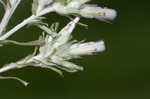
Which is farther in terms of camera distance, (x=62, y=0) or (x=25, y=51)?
(x=25, y=51)

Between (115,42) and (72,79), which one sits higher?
(115,42)

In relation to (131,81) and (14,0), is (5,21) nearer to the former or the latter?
(14,0)

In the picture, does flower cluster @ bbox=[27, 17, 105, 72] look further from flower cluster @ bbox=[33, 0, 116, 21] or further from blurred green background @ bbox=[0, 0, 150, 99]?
blurred green background @ bbox=[0, 0, 150, 99]

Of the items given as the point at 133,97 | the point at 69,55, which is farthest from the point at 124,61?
the point at 69,55

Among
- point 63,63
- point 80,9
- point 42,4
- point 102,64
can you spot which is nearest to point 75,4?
point 80,9

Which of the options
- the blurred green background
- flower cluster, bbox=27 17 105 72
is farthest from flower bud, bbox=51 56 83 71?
the blurred green background

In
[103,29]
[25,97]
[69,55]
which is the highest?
[103,29]

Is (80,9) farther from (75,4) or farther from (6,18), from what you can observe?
(6,18)

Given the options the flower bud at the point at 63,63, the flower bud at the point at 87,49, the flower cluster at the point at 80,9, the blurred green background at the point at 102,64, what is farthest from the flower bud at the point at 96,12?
the blurred green background at the point at 102,64
